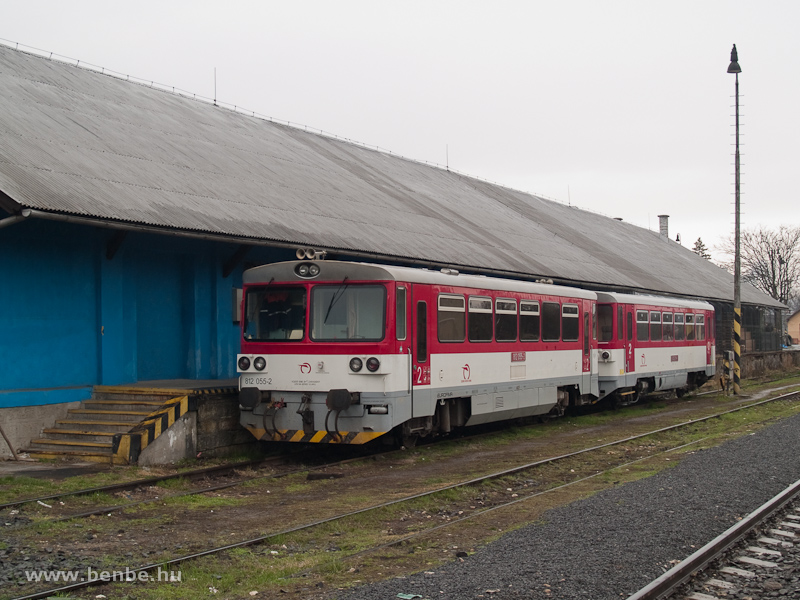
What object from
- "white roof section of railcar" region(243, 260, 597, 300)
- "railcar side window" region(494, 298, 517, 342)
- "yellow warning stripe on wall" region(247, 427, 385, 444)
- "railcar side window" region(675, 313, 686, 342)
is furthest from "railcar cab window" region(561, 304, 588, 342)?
"railcar side window" region(675, 313, 686, 342)

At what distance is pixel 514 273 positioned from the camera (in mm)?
22422

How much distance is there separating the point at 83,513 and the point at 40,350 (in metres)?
5.67

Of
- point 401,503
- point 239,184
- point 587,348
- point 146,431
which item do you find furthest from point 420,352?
point 239,184

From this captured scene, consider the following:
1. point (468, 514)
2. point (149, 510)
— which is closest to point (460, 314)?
point (468, 514)

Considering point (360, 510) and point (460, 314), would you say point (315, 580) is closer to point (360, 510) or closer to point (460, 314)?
point (360, 510)

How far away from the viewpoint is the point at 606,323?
21.1m

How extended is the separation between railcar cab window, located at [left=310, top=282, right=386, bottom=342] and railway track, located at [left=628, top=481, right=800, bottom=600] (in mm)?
5790

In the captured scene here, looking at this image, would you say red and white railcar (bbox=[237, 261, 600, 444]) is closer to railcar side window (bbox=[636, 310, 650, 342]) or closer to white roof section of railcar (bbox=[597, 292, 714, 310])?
white roof section of railcar (bbox=[597, 292, 714, 310])

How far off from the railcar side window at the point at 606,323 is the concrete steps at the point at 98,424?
11.4 meters

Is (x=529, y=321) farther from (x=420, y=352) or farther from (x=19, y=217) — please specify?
(x=19, y=217)

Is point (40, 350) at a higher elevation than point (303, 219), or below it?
below

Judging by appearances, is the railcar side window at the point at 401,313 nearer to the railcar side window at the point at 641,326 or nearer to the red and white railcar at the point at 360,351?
the red and white railcar at the point at 360,351

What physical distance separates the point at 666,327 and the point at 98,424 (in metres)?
16.2

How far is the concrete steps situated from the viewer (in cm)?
1291
